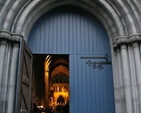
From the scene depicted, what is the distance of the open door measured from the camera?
4408 millimetres

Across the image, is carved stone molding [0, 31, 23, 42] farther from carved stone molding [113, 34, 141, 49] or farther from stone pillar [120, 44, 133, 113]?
stone pillar [120, 44, 133, 113]

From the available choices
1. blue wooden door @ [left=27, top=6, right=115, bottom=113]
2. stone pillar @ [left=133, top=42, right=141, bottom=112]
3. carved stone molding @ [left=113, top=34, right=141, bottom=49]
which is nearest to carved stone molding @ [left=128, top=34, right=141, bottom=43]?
carved stone molding @ [left=113, top=34, right=141, bottom=49]

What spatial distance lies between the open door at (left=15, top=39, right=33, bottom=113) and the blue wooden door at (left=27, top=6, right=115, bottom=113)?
702mm

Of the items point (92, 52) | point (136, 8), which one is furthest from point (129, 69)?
point (136, 8)

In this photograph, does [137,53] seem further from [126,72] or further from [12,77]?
[12,77]

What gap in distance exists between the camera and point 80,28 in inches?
244

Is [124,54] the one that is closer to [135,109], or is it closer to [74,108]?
[135,109]

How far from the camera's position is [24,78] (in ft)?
16.3

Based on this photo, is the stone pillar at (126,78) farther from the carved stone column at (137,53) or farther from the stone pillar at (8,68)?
the stone pillar at (8,68)

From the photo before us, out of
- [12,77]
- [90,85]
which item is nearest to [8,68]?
[12,77]

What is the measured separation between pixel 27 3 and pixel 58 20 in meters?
1.15

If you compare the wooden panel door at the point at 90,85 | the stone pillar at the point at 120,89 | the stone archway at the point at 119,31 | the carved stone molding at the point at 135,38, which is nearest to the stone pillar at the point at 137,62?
Answer: the stone archway at the point at 119,31

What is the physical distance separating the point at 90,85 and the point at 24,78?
76.5 inches

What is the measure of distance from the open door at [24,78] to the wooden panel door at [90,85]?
1.25 m
